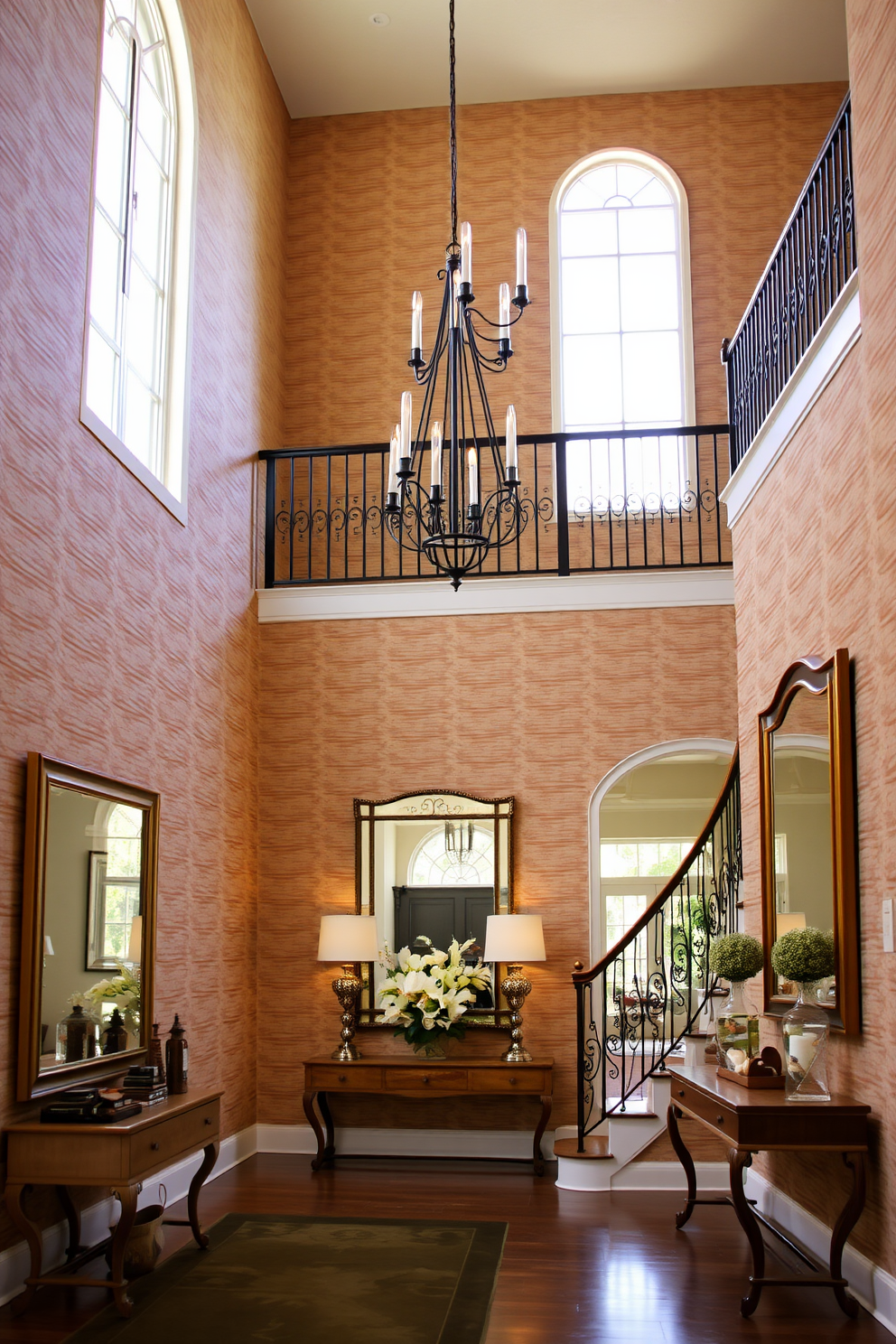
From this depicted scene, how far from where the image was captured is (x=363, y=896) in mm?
7969

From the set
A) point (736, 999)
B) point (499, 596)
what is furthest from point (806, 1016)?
point (499, 596)

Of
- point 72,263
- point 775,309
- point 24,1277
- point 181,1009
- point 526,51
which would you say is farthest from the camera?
point 526,51

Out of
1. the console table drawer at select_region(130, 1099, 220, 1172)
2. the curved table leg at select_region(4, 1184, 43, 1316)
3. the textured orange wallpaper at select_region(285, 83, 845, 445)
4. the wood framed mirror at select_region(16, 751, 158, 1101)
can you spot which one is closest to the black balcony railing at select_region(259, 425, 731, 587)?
the textured orange wallpaper at select_region(285, 83, 845, 445)

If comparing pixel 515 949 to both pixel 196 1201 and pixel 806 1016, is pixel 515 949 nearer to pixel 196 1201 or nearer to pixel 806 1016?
pixel 196 1201

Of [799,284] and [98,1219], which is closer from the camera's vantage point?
[98,1219]

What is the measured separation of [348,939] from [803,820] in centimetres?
334

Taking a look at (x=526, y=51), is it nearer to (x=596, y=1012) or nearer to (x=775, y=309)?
(x=775, y=309)

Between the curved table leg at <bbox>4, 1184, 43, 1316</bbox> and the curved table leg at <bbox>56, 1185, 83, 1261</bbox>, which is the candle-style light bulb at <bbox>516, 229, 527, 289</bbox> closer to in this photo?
the curved table leg at <bbox>4, 1184, 43, 1316</bbox>

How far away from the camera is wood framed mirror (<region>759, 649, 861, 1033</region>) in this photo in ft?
15.0

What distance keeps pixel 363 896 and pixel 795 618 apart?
12.2 ft

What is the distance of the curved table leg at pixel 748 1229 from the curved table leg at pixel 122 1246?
224 cm

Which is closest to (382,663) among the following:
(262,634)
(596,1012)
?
(262,634)

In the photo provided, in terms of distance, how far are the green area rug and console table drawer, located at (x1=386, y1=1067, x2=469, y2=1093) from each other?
4.53ft

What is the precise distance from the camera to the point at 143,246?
679 centimetres
